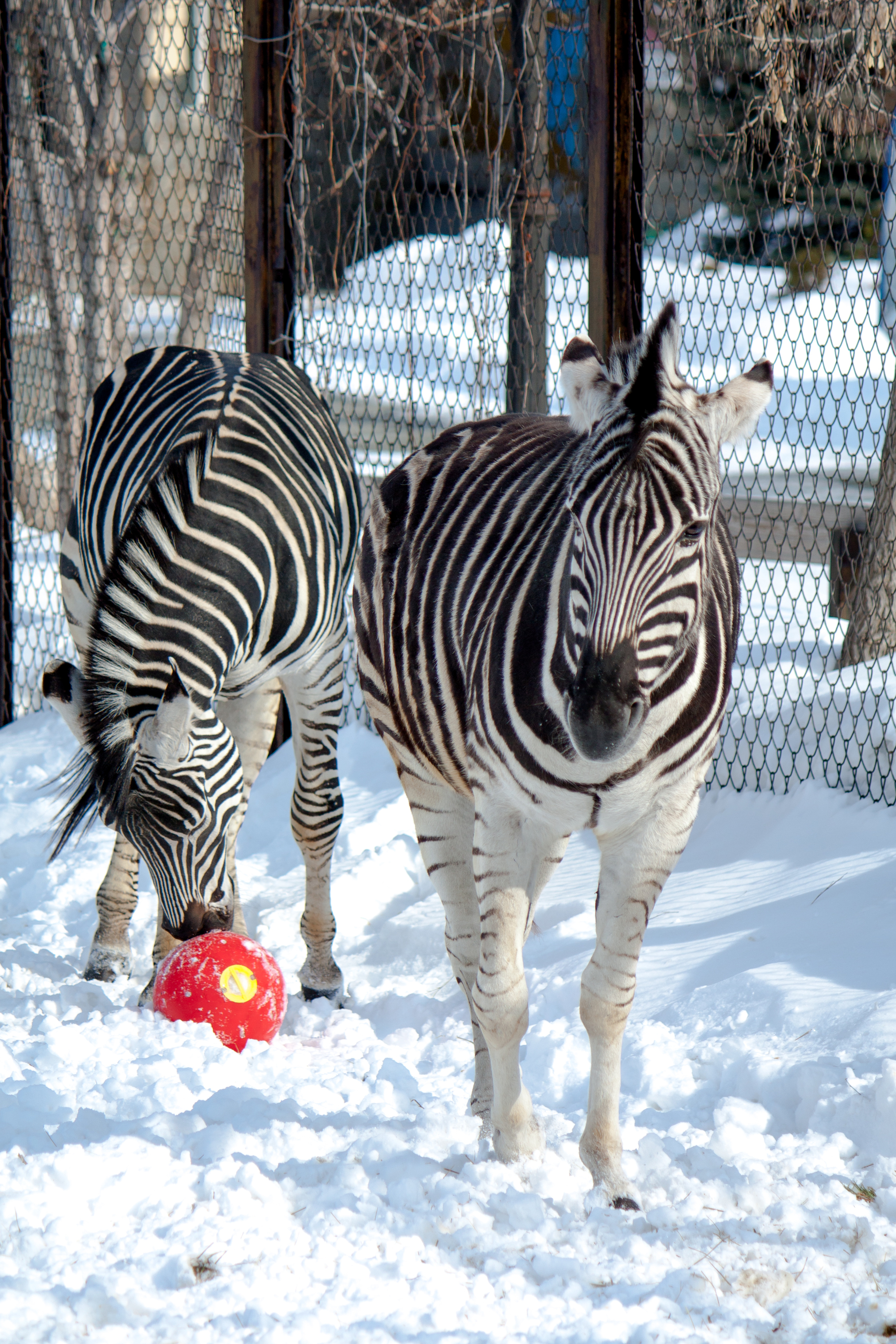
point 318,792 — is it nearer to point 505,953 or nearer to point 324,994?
point 324,994

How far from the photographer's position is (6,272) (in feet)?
21.5

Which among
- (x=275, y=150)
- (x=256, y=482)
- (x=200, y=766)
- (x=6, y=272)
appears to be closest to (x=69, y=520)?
(x=256, y=482)

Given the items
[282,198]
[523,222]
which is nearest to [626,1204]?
[523,222]

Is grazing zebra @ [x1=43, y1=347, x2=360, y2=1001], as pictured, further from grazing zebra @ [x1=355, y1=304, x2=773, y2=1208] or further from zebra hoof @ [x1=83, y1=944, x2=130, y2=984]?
grazing zebra @ [x1=355, y1=304, x2=773, y2=1208]

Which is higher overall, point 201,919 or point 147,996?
point 201,919

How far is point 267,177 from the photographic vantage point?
5641 millimetres

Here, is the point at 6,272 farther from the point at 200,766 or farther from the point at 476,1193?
the point at 476,1193

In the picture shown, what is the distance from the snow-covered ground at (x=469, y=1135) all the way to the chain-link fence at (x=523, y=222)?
3.53 feet

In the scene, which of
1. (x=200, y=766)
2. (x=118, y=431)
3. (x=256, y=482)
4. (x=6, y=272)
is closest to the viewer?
(x=200, y=766)

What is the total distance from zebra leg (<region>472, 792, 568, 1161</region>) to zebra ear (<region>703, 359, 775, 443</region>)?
0.93 meters

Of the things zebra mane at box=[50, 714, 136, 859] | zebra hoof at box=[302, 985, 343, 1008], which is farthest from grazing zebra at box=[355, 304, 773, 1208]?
zebra hoof at box=[302, 985, 343, 1008]

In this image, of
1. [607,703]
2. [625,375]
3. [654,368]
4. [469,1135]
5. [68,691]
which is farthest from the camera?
[68,691]

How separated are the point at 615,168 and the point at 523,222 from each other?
3.21ft

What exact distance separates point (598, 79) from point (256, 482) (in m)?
2.05
